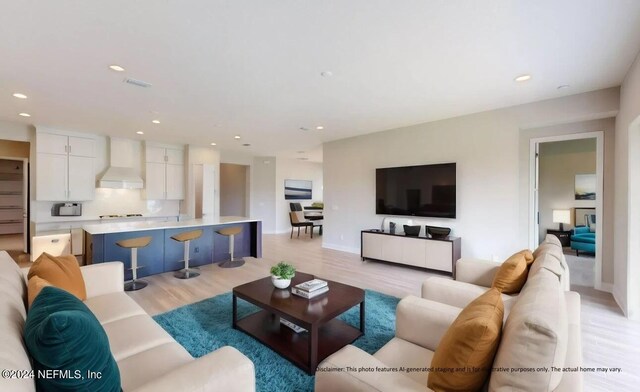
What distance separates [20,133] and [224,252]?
457cm

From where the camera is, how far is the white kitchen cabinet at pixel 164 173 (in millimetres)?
6707

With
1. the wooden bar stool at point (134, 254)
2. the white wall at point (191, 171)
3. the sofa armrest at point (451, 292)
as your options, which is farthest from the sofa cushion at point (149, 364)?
the white wall at point (191, 171)

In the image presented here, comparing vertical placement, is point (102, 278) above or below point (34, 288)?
below

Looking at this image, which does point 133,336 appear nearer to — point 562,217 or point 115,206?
point 115,206

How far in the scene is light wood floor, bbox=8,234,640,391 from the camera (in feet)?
7.30

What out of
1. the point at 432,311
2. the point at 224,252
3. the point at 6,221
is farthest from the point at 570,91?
the point at 6,221

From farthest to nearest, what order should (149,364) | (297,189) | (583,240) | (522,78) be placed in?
(297,189)
(583,240)
(522,78)
(149,364)

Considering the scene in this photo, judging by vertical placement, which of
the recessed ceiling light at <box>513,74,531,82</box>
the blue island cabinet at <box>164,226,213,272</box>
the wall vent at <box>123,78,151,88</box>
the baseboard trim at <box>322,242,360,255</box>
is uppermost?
the recessed ceiling light at <box>513,74,531,82</box>

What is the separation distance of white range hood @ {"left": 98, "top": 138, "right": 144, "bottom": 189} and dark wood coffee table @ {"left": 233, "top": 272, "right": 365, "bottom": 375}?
514 centimetres

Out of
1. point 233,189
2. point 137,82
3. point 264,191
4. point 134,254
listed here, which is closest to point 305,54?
point 137,82

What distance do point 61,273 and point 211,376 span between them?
5.45ft

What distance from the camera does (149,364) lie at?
145 cm

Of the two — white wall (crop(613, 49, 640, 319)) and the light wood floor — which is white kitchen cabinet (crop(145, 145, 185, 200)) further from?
white wall (crop(613, 49, 640, 319))

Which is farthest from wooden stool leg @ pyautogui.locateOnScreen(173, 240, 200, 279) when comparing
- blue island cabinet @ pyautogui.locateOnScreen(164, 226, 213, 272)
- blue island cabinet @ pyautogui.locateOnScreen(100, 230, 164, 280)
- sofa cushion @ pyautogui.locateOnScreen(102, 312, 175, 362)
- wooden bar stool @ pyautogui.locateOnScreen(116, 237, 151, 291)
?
sofa cushion @ pyautogui.locateOnScreen(102, 312, 175, 362)
